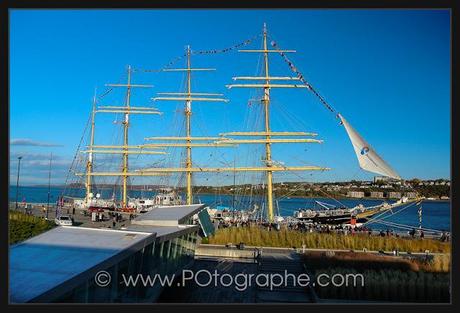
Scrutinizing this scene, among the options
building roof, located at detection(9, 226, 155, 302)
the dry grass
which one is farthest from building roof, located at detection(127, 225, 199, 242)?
the dry grass

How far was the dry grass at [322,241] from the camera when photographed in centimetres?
1721

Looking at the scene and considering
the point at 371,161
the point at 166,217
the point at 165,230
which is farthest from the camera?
the point at 371,161

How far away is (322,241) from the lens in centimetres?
1767

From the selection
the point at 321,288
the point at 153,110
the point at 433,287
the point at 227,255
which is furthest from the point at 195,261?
the point at 153,110

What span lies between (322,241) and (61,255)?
1155 cm

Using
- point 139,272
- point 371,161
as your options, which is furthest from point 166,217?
point 371,161

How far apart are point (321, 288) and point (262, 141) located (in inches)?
699

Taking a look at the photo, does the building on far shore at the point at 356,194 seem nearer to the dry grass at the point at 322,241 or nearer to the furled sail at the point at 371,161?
the furled sail at the point at 371,161

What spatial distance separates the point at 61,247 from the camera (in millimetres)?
8641

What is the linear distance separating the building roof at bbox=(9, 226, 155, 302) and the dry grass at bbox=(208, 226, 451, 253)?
8.32 metres

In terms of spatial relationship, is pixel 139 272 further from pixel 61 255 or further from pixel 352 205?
pixel 352 205

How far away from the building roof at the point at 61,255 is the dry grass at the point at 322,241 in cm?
832

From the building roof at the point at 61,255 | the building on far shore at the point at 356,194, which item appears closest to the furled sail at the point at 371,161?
the building roof at the point at 61,255
